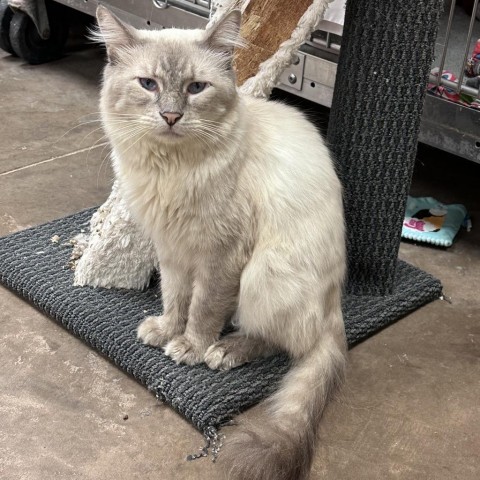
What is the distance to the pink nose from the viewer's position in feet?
5.31

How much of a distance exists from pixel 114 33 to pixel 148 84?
14 cm

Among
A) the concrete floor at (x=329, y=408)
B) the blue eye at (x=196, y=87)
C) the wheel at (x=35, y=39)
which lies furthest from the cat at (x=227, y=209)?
the wheel at (x=35, y=39)

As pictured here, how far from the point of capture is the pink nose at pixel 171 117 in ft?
5.31

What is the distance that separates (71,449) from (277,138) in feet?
2.89

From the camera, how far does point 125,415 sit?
5.94 feet

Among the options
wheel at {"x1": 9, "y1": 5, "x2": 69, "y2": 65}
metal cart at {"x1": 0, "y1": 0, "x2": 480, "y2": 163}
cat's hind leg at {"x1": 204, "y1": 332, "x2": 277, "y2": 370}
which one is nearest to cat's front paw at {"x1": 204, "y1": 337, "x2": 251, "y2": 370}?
cat's hind leg at {"x1": 204, "y1": 332, "x2": 277, "y2": 370}

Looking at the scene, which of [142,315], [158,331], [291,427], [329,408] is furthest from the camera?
[142,315]

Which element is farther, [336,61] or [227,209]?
[336,61]

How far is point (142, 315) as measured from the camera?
2.11 meters

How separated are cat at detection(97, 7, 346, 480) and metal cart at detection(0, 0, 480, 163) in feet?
2.43

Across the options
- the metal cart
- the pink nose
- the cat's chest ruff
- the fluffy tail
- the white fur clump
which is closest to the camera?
the fluffy tail

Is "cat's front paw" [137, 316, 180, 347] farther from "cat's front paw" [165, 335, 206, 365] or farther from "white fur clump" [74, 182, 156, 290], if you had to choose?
"white fur clump" [74, 182, 156, 290]

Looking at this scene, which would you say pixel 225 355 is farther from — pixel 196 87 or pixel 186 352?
pixel 196 87

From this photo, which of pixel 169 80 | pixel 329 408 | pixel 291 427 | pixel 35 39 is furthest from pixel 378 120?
pixel 35 39
